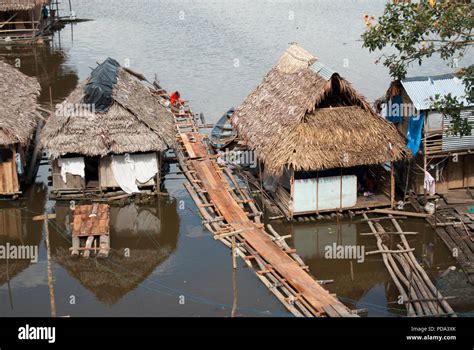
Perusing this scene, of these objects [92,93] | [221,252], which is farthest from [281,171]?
[92,93]

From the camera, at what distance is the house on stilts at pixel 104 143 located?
22.9m

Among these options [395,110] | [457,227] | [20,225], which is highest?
[395,110]

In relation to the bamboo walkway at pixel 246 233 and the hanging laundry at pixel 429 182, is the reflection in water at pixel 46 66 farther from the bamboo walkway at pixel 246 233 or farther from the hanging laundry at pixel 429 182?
the hanging laundry at pixel 429 182

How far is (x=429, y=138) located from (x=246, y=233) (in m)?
6.62

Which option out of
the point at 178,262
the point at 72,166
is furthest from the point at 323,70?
the point at 72,166

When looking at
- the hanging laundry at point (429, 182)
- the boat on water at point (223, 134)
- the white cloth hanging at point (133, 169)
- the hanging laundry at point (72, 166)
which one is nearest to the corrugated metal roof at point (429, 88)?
the hanging laundry at point (429, 182)

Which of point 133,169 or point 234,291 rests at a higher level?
point 133,169

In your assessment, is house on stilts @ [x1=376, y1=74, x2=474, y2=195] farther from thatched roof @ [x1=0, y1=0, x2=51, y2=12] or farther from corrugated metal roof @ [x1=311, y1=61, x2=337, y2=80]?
thatched roof @ [x1=0, y1=0, x2=51, y2=12]

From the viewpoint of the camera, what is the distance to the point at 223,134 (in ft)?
92.6

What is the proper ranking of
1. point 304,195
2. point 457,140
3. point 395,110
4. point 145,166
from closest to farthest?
point 304,195 → point 457,140 → point 145,166 → point 395,110

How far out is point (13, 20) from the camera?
4572 centimetres

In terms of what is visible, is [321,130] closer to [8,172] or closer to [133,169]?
[133,169]

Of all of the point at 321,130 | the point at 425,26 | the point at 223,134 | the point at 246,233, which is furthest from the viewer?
the point at 223,134
